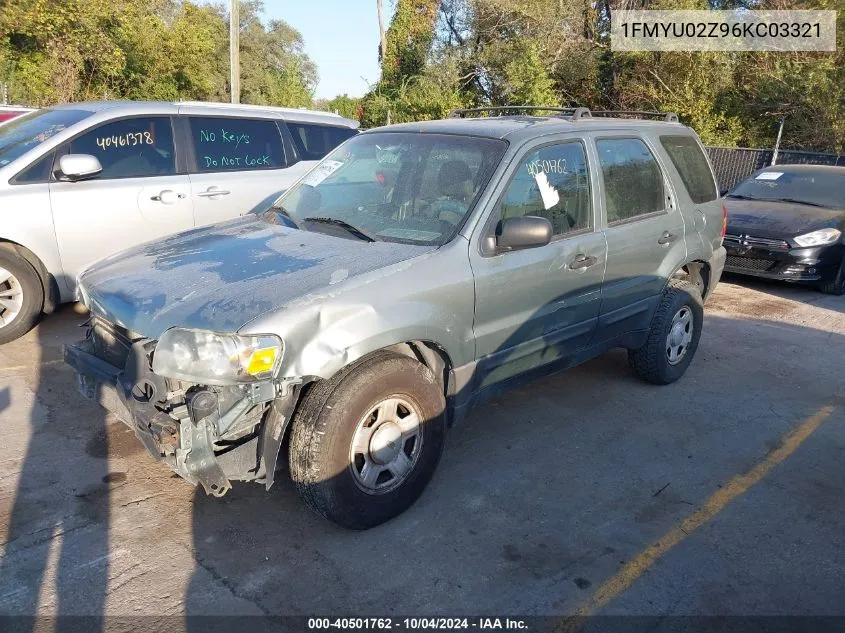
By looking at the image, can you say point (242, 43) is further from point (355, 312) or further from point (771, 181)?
point (355, 312)

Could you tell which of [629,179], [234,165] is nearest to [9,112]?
[234,165]

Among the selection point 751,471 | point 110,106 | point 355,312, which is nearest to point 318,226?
point 355,312

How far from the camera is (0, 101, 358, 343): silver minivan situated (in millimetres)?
5480

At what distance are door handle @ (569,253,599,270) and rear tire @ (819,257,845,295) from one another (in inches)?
238

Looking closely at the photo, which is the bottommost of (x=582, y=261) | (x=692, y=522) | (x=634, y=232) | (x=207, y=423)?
(x=692, y=522)

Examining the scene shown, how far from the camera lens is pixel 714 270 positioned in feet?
18.5

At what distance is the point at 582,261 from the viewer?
13.7 ft

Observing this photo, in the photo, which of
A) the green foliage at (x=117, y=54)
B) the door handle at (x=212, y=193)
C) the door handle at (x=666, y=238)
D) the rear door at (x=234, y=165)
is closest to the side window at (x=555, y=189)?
the door handle at (x=666, y=238)

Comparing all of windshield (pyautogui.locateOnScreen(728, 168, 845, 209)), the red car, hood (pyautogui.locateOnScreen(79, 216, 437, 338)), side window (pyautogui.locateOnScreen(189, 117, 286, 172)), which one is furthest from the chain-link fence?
hood (pyautogui.locateOnScreen(79, 216, 437, 338))

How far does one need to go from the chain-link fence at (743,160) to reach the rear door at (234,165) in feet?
39.9

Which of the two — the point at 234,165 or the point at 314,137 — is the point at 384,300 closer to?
the point at 234,165

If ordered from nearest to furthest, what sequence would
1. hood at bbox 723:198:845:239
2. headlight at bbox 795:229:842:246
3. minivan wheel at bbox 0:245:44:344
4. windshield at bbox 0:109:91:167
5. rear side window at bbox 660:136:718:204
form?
rear side window at bbox 660:136:718:204, minivan wheel at bbox 0:245:44:344, windshield at bbox 0:109:91:167, headlight at bbox 795:229:842:246, hood at bbox 723:198:845:239

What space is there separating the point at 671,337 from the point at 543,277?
1.86 meters

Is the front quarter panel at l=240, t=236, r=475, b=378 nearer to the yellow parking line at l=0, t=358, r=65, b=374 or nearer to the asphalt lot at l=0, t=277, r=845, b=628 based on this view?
the asphalt lot at l=0, t=277, r=845, b=628
